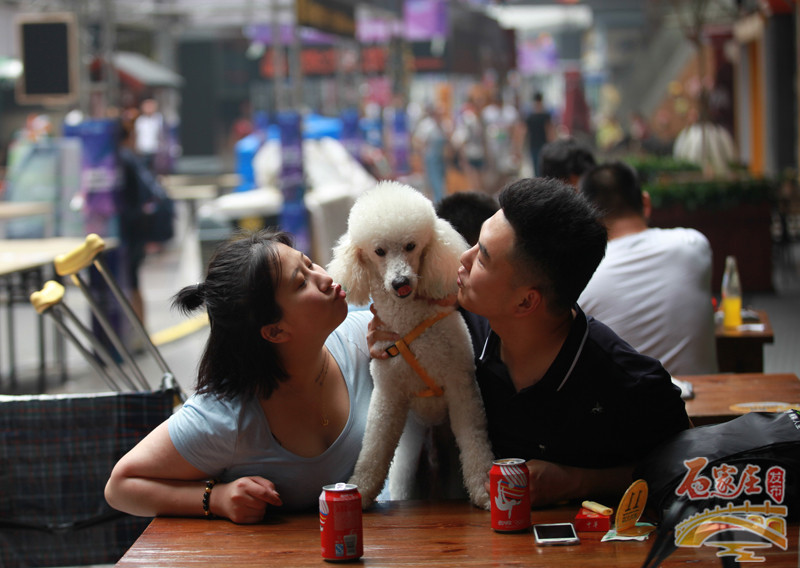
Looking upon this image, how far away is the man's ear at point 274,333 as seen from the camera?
2266 mm

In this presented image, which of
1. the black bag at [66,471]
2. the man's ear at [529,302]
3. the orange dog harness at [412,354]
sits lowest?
the black bag at [66,471]

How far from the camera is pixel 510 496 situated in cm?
197

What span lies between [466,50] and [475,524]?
15.7 metres

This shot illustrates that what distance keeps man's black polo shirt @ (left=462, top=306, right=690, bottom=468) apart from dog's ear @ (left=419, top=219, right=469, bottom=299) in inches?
12.4

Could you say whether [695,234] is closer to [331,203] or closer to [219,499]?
[219,499]

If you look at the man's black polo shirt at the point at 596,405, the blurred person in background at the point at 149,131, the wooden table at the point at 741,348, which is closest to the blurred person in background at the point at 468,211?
the man's black polo shirt at the point at 596,405

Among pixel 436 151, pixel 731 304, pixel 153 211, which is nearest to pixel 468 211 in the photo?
pixel 731 304

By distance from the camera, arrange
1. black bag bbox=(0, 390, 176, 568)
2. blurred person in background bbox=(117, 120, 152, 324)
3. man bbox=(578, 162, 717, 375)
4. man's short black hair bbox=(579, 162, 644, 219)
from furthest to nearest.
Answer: blurred person in background bbox=(117, 120, 152, 324)
man's short black hair bbox=(579, 162, 644, 219)
man bbox=(578, 162, 717, 375)
black bag bbox=(0, 390, 176, 568)

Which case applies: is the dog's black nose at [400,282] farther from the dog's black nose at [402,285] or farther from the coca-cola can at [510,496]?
the coca-cola can at [510,496]

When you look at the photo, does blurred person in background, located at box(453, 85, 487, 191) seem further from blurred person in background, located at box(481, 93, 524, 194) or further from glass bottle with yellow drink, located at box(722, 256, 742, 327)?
glass bottle with yellow drink, located at box(722, 256, 742, 327)

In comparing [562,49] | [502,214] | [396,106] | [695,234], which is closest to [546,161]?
[695,234]

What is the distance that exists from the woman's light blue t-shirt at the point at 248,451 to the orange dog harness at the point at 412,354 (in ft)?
0.82

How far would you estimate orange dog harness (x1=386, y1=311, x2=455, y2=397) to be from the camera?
230 centimetres

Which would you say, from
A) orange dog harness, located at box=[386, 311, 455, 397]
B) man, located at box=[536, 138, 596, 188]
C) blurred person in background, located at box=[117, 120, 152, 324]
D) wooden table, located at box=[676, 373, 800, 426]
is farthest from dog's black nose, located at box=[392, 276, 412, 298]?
blurred person in background, located at box=[117, 120, 152, 324]
